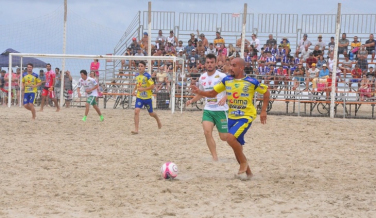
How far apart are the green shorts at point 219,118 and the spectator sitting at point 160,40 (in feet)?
47.2

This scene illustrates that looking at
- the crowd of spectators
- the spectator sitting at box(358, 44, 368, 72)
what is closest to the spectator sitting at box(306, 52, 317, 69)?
the crowd of spectators

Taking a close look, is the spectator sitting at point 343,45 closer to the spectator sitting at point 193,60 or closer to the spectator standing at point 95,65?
the spectator sitting at point 193,60

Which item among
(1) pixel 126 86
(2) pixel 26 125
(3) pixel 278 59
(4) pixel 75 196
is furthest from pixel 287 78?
(4) pixel 75 196

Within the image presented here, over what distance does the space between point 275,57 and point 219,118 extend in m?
13.3

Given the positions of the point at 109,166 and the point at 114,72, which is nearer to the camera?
the point at 109,166

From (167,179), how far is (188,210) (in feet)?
5.55

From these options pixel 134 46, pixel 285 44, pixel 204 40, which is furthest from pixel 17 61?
pixel 285 44

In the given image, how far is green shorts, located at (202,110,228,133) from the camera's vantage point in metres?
9.40

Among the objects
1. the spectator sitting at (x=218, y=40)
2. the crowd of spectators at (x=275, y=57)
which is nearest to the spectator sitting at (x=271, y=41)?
the crowd of spectators at (x=275, y=57)

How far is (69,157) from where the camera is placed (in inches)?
381

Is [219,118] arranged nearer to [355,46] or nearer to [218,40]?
[218,40]

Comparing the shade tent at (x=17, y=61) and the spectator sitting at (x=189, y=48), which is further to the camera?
the shade tent at (x=17, y=61)

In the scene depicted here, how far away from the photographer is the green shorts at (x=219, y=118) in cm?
940

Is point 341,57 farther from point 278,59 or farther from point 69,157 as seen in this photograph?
point 69,157
